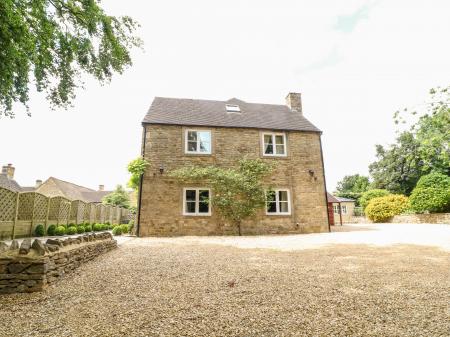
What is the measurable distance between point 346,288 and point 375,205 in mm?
24148

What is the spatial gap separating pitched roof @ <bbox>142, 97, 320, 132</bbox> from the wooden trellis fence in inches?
227

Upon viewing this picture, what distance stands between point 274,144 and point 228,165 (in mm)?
2897

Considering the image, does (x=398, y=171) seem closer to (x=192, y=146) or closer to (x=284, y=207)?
(x=284, y=207)

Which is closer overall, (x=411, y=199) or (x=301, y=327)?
(x=301, y=327)

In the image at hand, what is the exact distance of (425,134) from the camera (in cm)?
722

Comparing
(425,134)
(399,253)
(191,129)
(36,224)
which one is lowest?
(399,253)

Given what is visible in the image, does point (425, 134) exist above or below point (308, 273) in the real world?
above

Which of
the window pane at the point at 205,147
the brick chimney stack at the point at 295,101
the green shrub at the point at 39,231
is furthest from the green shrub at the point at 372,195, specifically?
the green shrub at the point at 39,231

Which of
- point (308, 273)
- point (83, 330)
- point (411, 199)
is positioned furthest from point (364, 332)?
point (411, 199)

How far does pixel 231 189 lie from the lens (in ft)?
40.1

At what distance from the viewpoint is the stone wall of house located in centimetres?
1200

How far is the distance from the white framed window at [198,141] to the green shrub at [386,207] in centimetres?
1916

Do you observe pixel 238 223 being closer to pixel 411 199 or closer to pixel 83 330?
pixel 83 330

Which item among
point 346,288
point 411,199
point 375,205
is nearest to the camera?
point 346,288
